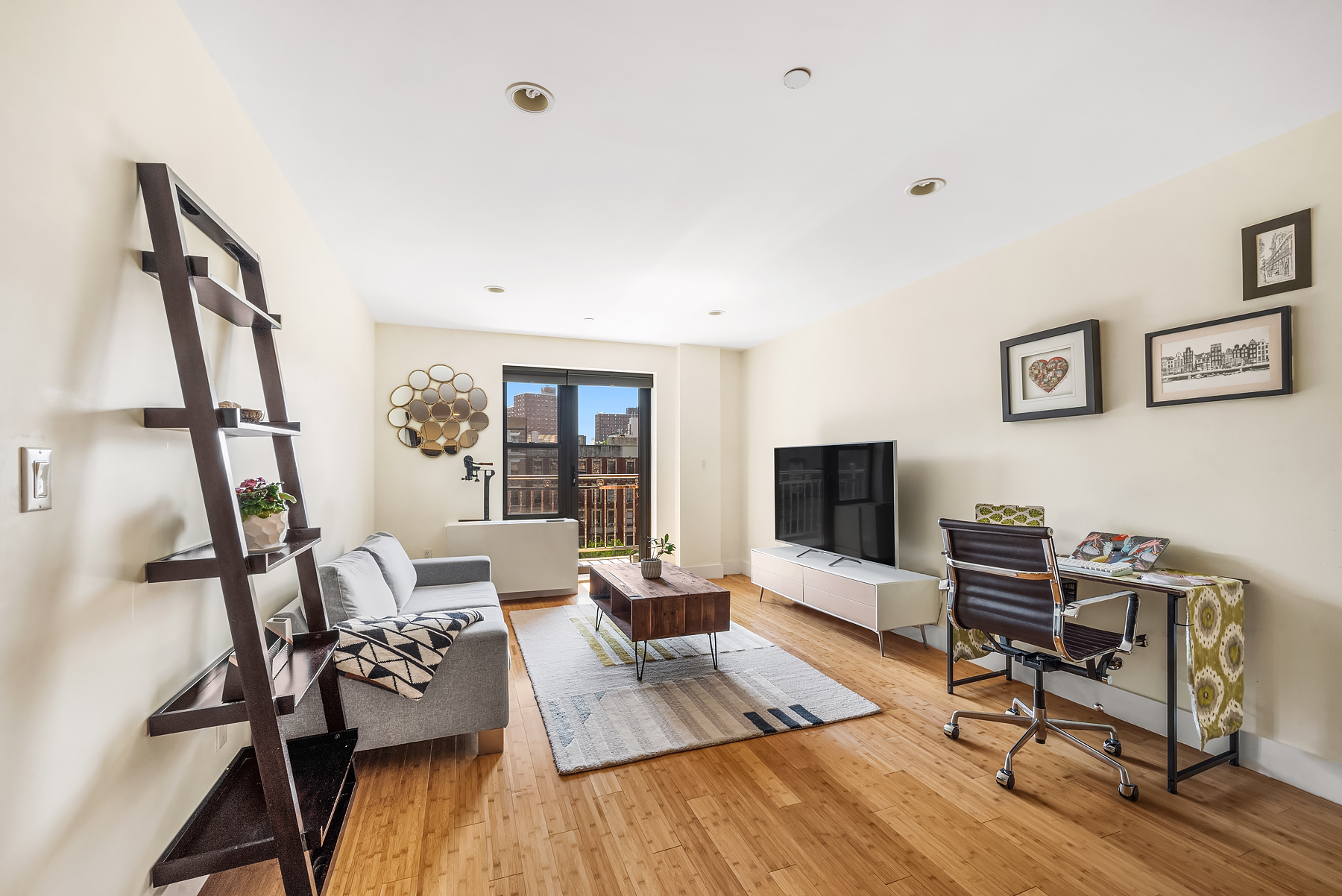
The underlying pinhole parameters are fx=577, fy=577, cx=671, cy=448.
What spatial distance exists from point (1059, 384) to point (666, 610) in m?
2.40

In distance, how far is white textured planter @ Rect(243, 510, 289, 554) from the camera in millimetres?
1583

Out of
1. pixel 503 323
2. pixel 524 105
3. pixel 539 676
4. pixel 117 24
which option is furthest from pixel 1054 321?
pixel 503 323

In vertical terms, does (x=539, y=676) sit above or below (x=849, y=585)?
below

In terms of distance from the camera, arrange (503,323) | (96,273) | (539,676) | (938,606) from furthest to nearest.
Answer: (503,323), (938,606), (539,676), (96,273)

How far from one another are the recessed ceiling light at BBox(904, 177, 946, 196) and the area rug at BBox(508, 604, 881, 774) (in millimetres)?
2485

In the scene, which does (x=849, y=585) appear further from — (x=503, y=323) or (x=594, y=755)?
(x=503, y=323)

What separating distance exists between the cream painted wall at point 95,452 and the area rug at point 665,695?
1402mm

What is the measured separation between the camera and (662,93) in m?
1.96

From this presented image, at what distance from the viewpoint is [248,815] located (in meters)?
1.49

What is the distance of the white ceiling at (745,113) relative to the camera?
5.43 ft

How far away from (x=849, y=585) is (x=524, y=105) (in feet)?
10.7

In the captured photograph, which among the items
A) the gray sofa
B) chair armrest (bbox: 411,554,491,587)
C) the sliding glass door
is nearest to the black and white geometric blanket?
the gray sofa

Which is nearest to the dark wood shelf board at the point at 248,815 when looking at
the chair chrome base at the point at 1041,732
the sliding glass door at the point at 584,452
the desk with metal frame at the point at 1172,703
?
the chair chrome base at the point at 1041,732

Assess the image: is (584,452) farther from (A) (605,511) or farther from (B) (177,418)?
(B) (177,418)
